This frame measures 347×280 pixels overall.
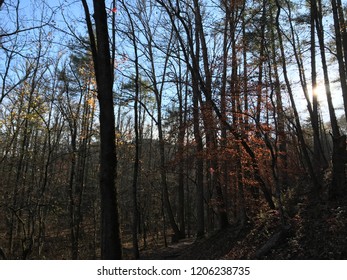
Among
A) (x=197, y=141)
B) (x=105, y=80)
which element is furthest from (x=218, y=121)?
(x=105, y=80)

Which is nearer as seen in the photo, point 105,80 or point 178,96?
point 105,80

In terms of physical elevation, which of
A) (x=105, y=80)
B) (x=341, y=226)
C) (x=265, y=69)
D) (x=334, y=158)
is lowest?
(x=341, y=226)

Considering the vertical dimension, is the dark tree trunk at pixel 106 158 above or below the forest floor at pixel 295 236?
above

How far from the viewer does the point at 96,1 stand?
647 cm

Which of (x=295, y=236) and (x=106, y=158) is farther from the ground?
(x=106, y=158)

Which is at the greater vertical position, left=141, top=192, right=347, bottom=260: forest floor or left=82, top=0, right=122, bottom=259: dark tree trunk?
left=82, top=0, right=122, bottom=259: dark tree trunk

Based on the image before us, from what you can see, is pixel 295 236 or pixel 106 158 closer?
pixel 106 158

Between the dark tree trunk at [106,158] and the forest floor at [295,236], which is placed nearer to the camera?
the forest floor at [295,236]

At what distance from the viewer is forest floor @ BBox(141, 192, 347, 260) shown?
5.50 metres

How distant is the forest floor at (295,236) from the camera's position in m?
5.50

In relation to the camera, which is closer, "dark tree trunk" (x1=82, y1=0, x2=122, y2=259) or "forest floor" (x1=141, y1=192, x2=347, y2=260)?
"forest floor" (x1=141, y1=192, x2=347, y2=260)

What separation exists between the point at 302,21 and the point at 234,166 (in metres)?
7.84

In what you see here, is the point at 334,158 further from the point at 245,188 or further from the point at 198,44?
the point at 198,44

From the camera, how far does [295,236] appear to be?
659 cm
